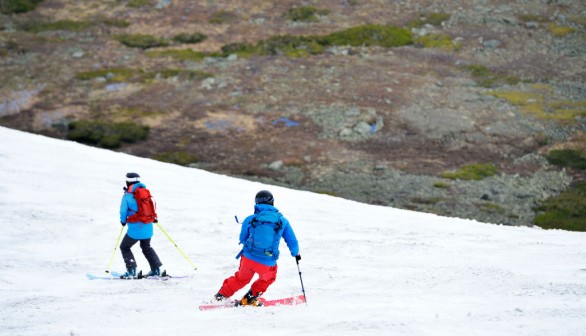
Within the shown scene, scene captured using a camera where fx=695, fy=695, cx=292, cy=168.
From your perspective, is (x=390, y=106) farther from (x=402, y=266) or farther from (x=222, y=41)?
(x=402, y=266)

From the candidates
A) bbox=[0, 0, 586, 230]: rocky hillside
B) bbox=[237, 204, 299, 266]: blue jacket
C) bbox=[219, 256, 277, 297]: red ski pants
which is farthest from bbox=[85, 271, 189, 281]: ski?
bbox=[0, 0, 586, 230]: rocky hillside

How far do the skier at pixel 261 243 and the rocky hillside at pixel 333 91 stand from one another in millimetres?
20292

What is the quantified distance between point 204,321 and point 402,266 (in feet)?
22.7

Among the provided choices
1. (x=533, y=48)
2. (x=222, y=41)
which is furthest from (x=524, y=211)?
(x=222, y=41)

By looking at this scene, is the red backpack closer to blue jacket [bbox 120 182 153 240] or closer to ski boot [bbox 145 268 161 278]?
blue jacket [bbox 120 182 153 240]

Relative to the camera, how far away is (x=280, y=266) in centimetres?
1700

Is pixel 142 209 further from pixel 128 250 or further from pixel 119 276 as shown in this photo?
pixel 119 276

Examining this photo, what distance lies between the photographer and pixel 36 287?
14.7m

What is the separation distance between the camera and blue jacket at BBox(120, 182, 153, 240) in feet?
47.9

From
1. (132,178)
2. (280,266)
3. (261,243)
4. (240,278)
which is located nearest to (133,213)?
(132,178)

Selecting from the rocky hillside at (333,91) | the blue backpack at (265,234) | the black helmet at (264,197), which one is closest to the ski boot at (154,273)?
the blue backpack at (265,234)

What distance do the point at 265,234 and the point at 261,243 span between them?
0.17 m

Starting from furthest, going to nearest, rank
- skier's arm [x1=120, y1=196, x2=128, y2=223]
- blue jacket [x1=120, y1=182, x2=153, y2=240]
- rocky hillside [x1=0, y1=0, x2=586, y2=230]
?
rocky hillside [x1=0, y1=0, x2=586, y2=230], blue jacket [x1=120, y1=182, x2=153, y2=240], skier's arm [x1=120, y1=196, x2=128, y2=223]

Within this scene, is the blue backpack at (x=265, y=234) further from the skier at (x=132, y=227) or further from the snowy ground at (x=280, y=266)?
the skier at (x=132, y=227)
